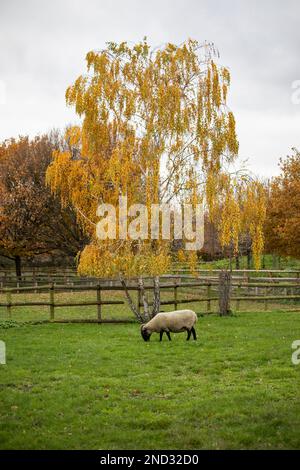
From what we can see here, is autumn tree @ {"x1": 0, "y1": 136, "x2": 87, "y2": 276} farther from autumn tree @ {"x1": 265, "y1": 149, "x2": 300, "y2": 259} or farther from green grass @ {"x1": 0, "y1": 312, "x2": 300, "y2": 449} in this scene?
green grass @ {"x1": 0, "y1": 312, "x2": 300, "y2": 449}

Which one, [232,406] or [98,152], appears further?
[98,152]

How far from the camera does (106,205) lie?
54.6 ft

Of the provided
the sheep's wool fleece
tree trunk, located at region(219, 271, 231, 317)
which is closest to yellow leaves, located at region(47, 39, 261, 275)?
the sheep's wool fleece

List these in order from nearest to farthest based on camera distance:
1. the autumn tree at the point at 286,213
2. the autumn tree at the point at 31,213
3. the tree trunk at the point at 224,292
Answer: the tree trunk at the point at 224,292 → the autumn tree at the point at 286,213 → the autumn tree at the point at 31,213

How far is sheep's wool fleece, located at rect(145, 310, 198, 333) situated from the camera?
14.3 m

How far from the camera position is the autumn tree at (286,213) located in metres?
27.6

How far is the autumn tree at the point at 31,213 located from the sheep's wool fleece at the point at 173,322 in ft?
67.2

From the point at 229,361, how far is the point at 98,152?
874 centimetres

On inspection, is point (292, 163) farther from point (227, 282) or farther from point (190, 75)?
point (190, 75)

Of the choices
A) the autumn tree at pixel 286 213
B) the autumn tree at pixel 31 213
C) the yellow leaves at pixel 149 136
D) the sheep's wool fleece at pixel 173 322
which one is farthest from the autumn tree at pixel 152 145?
the autumn tree at pixel 31 213

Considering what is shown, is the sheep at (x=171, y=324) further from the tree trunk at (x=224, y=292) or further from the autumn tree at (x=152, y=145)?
the tree trunk at (x=224, y=292)

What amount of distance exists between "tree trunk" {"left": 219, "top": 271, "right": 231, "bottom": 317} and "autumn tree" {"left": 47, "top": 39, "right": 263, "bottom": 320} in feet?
11.9

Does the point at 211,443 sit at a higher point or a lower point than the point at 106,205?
lower
